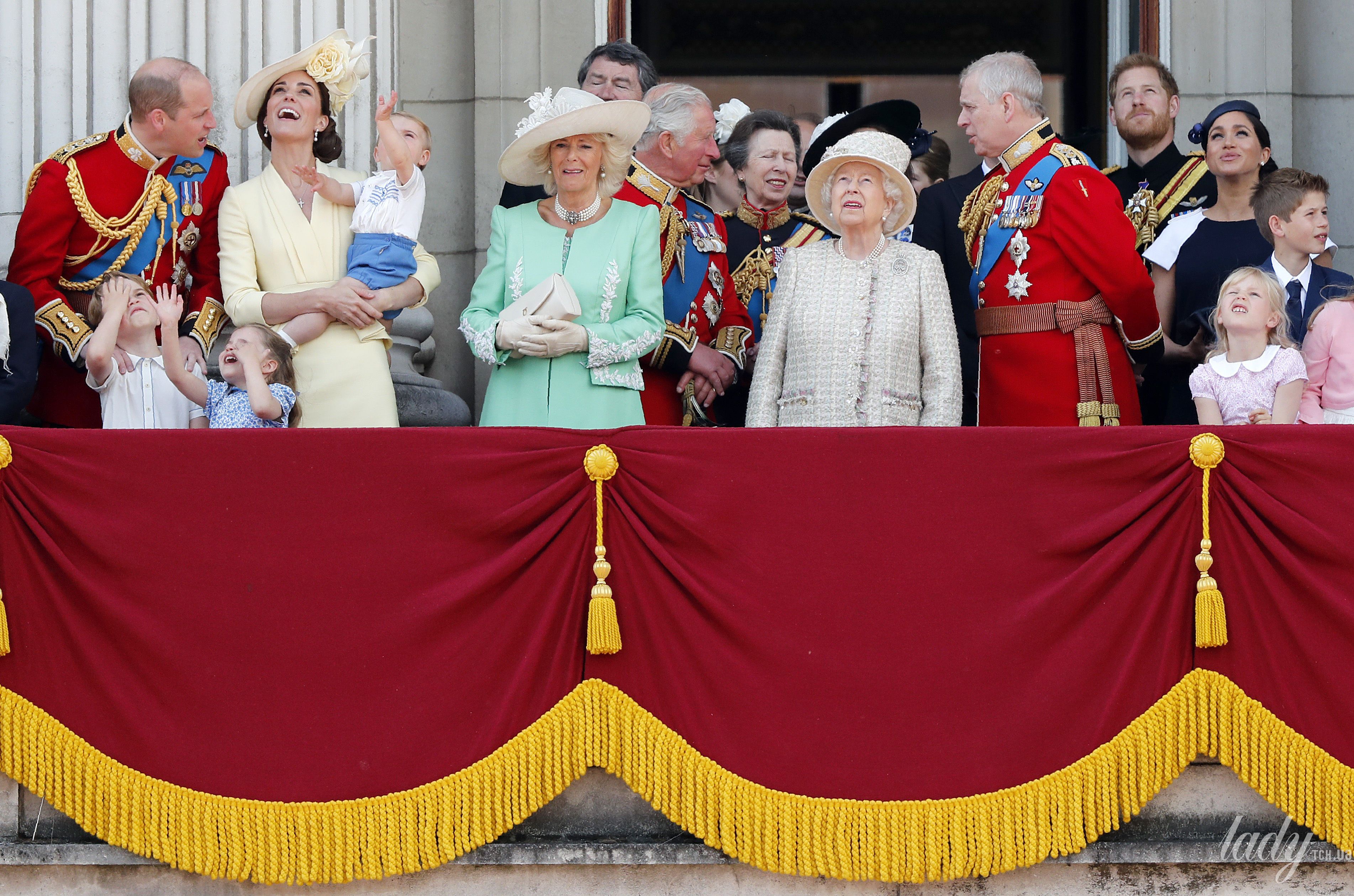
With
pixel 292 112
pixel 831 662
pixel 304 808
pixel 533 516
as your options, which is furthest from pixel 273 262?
pixel 831 662

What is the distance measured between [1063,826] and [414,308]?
10.6ft

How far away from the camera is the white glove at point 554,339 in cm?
520

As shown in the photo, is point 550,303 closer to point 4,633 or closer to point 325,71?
point 325,71

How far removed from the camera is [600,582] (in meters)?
4.51

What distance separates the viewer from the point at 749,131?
6.54 meters

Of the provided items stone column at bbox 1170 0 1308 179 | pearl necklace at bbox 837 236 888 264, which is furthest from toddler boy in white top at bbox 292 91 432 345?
stone column at bbox 1170 0 1308 179

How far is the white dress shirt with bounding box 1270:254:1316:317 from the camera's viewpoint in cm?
562

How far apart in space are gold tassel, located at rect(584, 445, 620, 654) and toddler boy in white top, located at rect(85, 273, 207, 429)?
1.43m

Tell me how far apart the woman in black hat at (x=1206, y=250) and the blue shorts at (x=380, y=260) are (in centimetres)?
249

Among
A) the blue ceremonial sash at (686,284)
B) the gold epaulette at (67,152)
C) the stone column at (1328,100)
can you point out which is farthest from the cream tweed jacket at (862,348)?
the stone column at (1328,100)

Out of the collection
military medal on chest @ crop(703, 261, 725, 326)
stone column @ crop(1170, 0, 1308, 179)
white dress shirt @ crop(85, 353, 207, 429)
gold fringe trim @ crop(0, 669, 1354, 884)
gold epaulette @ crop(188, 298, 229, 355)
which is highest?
stone column @ crop(1170, 0, 1308, 179)

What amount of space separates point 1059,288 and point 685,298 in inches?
48.2

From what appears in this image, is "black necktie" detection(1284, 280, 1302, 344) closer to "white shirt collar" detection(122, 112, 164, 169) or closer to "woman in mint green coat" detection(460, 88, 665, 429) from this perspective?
"woman in mint green coat" detection(460, 88, 665, 429)

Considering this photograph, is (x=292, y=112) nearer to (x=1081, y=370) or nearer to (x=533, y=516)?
(x=533, y=516)
